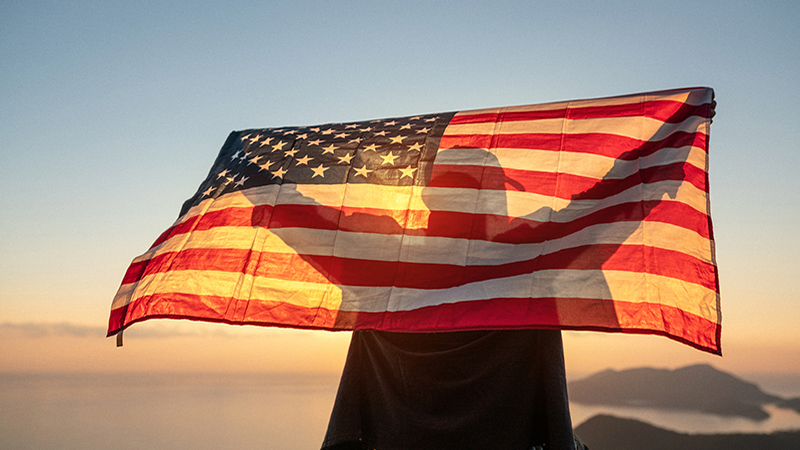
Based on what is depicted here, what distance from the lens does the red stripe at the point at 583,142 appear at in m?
2.51

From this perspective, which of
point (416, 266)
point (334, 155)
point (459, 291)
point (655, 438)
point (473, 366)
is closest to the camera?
point (459, 291)

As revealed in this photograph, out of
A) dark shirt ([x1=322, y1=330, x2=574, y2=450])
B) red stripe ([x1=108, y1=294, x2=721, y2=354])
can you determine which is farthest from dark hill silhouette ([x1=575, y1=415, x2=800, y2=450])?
red stripe ([x1=108, y1=294, x2=721, y2=354])

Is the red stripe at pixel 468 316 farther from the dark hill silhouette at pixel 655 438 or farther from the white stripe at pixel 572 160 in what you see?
the dark hill silhouette at pixel 655 438

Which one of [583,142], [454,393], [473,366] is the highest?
[583,142]

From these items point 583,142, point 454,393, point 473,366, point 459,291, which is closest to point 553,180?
point 583,142

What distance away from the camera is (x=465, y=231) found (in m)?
2.73

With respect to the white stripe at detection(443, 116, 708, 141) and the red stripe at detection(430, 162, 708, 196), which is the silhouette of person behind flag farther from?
the white stripe at detection(443, 116, 708, 141)

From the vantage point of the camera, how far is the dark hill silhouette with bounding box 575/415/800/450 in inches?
666

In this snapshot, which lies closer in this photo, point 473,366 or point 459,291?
point 459,291

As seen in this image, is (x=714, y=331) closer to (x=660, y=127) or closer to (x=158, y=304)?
(x=660, y=127)

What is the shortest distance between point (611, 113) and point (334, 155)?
1.71 meters

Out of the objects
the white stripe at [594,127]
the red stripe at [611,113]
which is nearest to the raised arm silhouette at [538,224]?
the white stripe at [594,127]

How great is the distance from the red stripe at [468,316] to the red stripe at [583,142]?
89 cm

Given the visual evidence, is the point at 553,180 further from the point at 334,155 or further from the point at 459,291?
the point at 334,155
